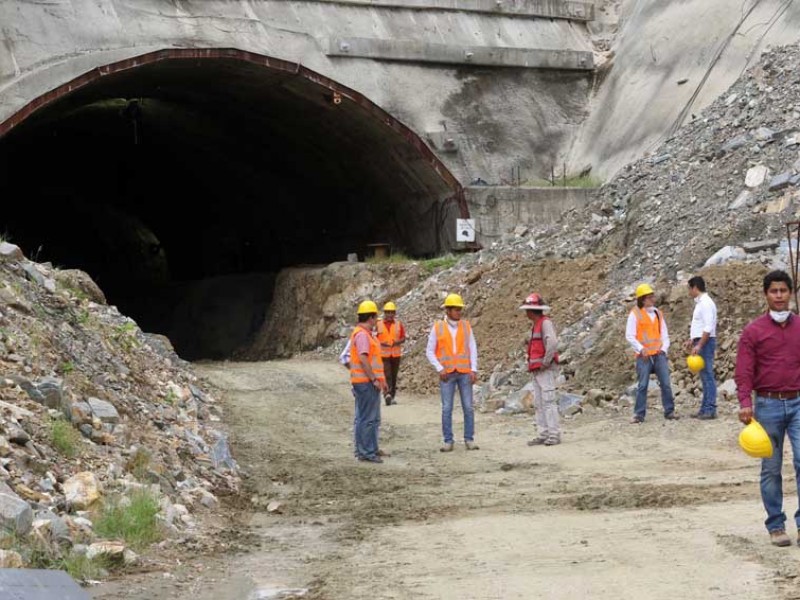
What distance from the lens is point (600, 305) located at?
15609 mm

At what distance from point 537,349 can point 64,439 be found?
17.0 ft

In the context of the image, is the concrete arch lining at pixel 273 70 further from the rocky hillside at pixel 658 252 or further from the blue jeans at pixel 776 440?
the blue jeans at pixel 776 440

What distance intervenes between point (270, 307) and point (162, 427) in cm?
1714

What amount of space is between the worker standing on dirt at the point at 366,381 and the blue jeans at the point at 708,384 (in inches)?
140

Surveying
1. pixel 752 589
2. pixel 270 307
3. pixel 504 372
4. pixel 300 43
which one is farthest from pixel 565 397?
pixel 270 307

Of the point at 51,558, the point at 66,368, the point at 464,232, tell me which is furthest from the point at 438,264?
the point at 51,558

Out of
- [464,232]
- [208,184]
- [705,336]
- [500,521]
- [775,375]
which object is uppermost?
[208,184]

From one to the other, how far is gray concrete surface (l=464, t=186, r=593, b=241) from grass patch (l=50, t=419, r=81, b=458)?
17042 mm

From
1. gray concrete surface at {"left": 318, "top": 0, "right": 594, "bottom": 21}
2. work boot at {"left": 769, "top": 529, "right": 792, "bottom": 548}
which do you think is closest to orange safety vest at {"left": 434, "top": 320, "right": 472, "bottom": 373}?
work boot at {"left": 769, "top": 529, "right": 792, "bottom": 548}

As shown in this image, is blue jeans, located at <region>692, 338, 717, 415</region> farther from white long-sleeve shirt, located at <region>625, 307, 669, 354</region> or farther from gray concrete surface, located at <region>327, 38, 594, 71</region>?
gray concrete surface, located at <region>327, 38, 594, 71</region>

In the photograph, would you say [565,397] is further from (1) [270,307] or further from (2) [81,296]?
(1) [270,307]

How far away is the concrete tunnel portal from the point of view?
24.0 m

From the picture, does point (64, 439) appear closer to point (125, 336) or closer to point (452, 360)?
point (452, 360)

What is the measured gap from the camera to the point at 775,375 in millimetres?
6312
